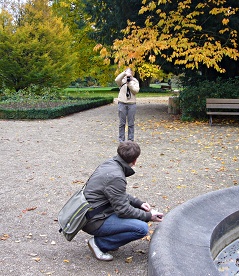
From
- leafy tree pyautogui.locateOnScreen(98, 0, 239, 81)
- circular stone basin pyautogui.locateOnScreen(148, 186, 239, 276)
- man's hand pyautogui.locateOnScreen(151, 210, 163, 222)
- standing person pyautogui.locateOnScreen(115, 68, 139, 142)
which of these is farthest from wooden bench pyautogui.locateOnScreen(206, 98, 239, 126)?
man's hand pyautogui.locateOnScreen(151, 210, 163, 222)

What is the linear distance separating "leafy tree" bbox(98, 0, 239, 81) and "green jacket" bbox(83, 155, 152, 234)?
326 inches

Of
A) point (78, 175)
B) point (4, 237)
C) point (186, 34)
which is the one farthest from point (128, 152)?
point (186, 34)

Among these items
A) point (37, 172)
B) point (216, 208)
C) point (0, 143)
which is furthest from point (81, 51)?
point (216, 208)

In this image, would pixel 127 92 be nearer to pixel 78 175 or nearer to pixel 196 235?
pixel 78 175

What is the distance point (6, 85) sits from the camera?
2319 cm

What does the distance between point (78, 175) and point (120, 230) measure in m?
3.31

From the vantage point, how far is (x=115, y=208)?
3.38 metres

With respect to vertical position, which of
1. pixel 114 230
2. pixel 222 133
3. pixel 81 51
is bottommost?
pixel 222 133

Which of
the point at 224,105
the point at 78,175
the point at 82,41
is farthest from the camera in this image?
the point at 82,41

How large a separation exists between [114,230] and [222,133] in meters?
8.50

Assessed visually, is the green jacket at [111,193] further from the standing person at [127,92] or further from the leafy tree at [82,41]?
the leafy tree at [82,41]

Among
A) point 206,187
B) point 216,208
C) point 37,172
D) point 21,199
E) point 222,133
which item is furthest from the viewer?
point 222,133

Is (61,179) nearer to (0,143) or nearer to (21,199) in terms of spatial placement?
(21,199)

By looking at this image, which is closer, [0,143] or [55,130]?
[0,143]
